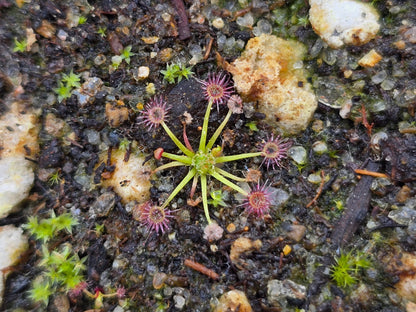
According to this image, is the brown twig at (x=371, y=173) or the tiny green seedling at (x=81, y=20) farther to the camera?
the tiny green seedling at (x=81, y=20)

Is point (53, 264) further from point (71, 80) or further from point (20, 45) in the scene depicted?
point (20, 45)

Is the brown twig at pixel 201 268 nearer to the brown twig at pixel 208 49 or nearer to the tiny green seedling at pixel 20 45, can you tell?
the brown twig at pixel 208 49

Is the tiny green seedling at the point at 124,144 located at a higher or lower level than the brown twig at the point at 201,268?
higher

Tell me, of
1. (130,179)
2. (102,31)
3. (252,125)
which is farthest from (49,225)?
(252,125)

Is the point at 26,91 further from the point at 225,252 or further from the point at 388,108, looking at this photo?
the point at 388,108

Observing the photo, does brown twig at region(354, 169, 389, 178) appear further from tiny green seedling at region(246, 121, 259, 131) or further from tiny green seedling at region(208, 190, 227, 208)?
tiny green seedling at region(208, 190, 227, 208)

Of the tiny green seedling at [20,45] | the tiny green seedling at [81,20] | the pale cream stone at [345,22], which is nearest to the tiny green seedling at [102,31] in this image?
the tiny green seedling at [81,20]

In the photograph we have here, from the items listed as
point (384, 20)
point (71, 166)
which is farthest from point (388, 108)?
point (71, 166)
